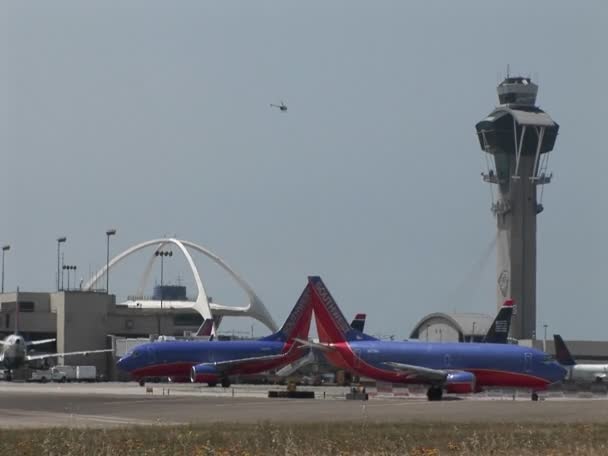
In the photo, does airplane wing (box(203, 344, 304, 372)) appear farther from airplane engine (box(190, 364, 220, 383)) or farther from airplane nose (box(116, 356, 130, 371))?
airplane nose (box(116, 356, 130, 371))

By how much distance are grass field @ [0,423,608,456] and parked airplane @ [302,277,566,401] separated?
115 ft

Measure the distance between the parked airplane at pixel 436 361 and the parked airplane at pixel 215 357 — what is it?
1917 centimetres

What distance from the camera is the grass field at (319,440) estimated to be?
34.0 meters

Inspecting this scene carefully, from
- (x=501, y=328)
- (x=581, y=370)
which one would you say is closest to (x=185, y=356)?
(x=501, y=328)

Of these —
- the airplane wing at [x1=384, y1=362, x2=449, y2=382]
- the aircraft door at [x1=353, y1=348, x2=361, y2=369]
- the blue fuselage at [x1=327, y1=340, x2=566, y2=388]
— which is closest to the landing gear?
the airplane wing at [x1=384, y1=362, x2=449, y2=382]

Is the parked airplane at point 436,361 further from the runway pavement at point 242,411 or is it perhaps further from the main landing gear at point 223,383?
the main landing gear at point 223,383

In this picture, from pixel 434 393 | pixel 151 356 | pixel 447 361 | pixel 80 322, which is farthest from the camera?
pixel 80 322

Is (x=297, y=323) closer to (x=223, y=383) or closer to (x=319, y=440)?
(x=223, y=383)

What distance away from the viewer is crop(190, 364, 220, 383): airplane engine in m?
105

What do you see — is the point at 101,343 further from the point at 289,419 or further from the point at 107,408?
the point at 289,419

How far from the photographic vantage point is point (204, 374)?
10525cm

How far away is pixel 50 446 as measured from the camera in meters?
33.0

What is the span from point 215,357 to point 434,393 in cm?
2935

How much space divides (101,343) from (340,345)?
7642 cm
